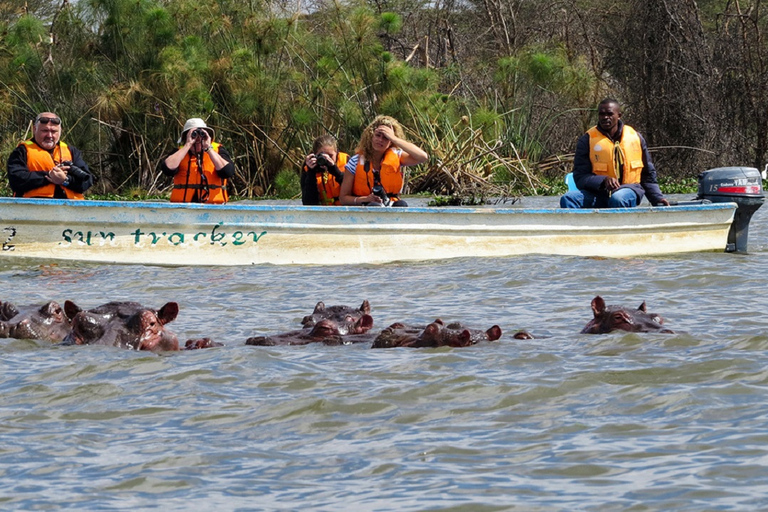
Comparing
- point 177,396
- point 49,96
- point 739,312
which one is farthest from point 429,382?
point 49,96

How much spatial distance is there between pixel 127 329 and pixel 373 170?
16.7 feet

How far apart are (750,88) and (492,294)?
1405cm

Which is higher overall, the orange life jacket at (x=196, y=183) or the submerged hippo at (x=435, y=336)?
the orange life jacket at (x=196, y=183)

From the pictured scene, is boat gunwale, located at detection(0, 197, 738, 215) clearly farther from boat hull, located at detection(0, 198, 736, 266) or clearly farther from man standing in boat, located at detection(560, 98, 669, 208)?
man standing in boat, located at detection(560, 98, 669, 208)

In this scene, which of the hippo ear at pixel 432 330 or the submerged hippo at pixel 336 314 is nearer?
the hippo ear at pixel 432 330

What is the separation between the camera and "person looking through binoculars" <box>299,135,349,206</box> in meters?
10.4

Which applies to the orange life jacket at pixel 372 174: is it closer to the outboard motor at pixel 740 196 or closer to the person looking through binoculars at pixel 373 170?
the person looking through binoculars at pixel 373 170

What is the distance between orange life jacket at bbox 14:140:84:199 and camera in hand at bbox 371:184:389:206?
2.65 metres

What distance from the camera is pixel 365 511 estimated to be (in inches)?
123

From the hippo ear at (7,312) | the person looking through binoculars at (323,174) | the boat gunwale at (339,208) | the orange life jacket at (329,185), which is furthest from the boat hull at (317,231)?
the hippo ear at (7,312)

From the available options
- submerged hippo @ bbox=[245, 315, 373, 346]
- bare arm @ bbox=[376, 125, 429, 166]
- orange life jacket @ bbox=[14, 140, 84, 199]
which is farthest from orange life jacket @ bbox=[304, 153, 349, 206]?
submerged hippo @ bbox=[245, 315, 373, 346]

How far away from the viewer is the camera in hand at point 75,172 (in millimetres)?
9789

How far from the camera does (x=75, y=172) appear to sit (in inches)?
387

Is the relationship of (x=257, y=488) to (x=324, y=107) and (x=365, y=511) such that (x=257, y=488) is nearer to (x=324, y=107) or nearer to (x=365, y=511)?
(x=365, y=511)
